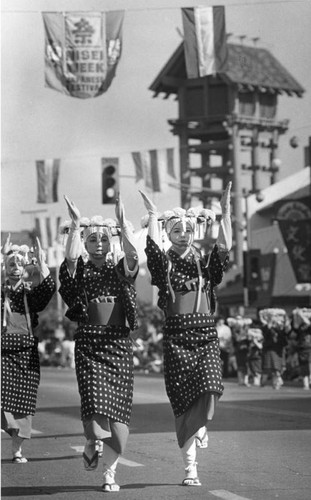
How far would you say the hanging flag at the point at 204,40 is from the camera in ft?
70.0

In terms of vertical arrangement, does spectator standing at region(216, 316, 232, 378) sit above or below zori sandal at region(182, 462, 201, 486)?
below

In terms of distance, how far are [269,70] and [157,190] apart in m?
35.5

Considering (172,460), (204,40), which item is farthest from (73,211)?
(204,40)

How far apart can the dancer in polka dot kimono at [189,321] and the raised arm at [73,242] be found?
513 millimetres

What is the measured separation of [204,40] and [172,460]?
1334 centimetres

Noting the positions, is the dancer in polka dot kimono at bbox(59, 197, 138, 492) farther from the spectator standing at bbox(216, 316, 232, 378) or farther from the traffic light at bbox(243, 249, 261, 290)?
the traffic light at bbox(243, 249, 261, 290)

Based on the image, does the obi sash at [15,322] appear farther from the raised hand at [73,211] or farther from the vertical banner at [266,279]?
the vertical banner at [266,279]

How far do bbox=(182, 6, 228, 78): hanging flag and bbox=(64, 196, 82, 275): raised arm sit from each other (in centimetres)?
1344

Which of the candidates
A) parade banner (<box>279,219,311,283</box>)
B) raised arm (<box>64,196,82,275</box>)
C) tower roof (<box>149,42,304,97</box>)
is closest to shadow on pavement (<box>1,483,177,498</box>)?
raised arm (<box>64,196,82,275</box>)

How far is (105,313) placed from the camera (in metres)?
8.38

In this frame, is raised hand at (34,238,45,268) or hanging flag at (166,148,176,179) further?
hanging flag at (166,148,176,179)

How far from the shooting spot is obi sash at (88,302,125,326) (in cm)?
838

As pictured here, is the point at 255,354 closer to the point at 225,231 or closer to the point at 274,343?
the point at 274,343

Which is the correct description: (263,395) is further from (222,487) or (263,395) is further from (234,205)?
(234,205)
